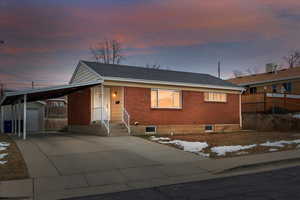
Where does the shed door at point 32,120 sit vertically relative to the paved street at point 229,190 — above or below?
above

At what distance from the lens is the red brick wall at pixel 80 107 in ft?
67.0

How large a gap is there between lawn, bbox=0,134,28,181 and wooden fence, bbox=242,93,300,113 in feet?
68.3

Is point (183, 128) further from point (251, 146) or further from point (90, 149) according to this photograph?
point (90, 149)

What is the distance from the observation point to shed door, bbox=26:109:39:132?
29766 mm

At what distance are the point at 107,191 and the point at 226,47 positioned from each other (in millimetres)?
27657

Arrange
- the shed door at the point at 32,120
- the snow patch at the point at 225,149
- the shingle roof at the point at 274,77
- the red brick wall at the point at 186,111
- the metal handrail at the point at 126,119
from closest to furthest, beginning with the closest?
the snow patch at the point at 225,149, the metal handrail at the point at 126,119, the red brick wall at the point at 186,111, the shed door at the point at 32,120, the shingle roof at the point at 274,77

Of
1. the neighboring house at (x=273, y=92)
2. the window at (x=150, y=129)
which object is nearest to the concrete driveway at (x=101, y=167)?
the window at (x=150, y=129)

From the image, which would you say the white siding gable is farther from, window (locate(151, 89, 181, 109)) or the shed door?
the shed door

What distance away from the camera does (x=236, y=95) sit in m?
24.5

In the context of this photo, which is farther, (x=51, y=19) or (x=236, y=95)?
(x=236, y=95)

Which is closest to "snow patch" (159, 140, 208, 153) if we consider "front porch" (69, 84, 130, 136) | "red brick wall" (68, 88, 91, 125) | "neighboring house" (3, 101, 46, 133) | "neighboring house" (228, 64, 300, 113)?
"front porch" (69, 84, 130, 136)

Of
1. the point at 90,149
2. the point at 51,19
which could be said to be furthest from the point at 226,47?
the point at 90,149

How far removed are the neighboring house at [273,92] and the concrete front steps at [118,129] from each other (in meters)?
13.9

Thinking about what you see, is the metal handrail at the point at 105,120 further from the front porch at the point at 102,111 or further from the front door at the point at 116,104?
the front door at the point at 116,104
